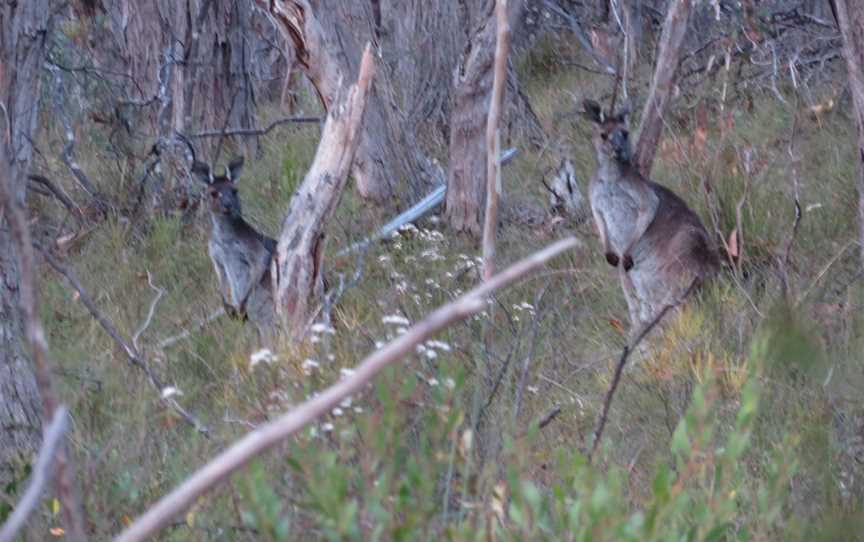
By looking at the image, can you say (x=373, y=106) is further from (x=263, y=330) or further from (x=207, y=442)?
(x=207, y=442)

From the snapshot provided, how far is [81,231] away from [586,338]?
3.13m

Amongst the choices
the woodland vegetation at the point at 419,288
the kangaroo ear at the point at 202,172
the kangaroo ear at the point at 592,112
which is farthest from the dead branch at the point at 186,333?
the kangaroo ear at the point at 592,112

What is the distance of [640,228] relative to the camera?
6.88 meters

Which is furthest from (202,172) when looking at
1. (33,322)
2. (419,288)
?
A: (33,322)

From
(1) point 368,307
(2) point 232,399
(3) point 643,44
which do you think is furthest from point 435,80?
(2) point 232,399

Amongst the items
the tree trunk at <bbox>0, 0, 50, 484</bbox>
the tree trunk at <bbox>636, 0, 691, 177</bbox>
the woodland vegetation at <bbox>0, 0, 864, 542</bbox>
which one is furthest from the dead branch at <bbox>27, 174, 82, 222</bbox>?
the tree trunk at <bbox>0, 0, 50, 484</bbox>

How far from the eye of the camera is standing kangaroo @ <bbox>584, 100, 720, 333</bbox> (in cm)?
665

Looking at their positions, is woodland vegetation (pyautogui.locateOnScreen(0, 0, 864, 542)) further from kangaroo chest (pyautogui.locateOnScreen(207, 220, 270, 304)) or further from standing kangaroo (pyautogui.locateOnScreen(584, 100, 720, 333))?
standing kangaroo (pyautogui.locateOnScreen(584, 100, 720, 333))

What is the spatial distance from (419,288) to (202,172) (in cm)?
129

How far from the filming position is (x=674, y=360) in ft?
18.2

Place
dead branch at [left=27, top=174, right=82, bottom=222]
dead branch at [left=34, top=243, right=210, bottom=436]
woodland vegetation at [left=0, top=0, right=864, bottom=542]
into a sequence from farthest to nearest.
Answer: dead branch at [left=27, top=174, right=82, bottom=222] < dead branch at [left=34, top=243, right=210, bottom=436] < woodland vegetation at [left=0, top=0, right=864, bottom=542]

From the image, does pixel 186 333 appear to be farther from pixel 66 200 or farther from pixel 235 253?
pixel 66 200

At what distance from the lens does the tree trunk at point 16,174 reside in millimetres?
4613

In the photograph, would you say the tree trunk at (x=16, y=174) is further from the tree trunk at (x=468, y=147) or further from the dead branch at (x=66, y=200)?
the dead branch at (x=66, y=200)
